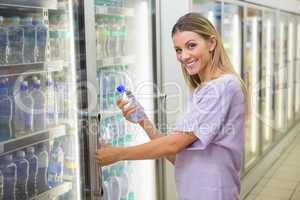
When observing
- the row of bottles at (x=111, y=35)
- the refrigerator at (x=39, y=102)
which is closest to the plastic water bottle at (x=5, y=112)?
the refrigerator at (x=39, y=102)

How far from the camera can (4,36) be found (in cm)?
197

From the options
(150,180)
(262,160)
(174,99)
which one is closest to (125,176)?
(150,180)

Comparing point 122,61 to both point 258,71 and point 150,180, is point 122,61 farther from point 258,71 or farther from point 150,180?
point 258,71

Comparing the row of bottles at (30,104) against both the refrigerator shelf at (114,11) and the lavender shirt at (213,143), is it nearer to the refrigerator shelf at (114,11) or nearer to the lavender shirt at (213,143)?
the refrigerator shelf at (114,11)

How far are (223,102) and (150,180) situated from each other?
1175 mm

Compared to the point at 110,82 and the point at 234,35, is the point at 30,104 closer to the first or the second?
the point at 110,82

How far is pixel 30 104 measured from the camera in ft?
6.93

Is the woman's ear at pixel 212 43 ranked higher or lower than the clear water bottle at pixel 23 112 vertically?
higher

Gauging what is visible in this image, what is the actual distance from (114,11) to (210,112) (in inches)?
36.0

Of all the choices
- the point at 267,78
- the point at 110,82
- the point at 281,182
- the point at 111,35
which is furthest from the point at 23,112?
the point at 267,78

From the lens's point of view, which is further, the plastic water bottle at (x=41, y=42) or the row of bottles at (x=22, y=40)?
the plastic water bottle at (x=41, y=42)

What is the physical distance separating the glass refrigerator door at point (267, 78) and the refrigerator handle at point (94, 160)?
371 cm

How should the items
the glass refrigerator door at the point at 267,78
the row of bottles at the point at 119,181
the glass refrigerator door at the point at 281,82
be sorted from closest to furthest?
1. the row of bottles at the point at 119,181
2. the glass refrigerator door at the point at 267,78
3. the glass refrigerator door at the point at 281,82

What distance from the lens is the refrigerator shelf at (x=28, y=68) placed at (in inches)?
69.4
